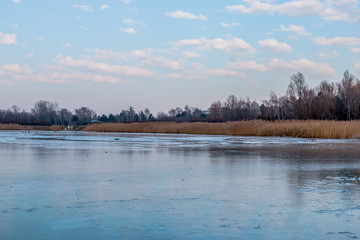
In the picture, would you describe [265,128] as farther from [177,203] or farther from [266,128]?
[177,203]

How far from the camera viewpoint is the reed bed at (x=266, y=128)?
2672 centimetres

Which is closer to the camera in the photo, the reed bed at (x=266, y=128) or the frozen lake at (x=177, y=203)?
the frozen lake at (x=177, y=203)

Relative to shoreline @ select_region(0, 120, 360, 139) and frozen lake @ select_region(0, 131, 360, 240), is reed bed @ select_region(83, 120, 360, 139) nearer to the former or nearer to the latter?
shoreline @ select_region(0, 120, 360, 139)

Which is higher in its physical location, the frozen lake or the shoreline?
the shoreline

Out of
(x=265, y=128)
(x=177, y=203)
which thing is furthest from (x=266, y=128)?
(x=177, y=203)

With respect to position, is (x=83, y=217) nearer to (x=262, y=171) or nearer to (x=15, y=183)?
(x=15, y=183)

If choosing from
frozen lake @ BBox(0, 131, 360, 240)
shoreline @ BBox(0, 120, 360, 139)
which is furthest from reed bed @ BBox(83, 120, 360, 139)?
frozen lake @ BBox(0, 131, 360, 240)

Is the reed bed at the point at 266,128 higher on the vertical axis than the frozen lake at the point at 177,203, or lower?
higher

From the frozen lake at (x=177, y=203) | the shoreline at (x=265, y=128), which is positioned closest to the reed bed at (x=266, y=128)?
the shoreline at (x=265, y=128)

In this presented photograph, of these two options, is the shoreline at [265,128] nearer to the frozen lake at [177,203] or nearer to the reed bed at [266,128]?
the reed bed at [266,128]

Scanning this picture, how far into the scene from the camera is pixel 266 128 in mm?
31156

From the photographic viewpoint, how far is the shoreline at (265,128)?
26.7 metres

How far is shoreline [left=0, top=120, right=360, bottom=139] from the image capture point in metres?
26.7

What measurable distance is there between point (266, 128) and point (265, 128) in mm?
96
